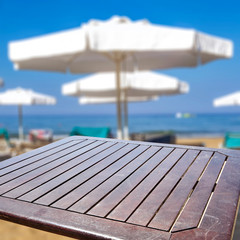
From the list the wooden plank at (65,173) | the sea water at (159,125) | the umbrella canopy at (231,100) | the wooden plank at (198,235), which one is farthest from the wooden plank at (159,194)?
the sea water at (159,125)

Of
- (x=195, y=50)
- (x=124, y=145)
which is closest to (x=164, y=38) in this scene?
(x=195, y=50)

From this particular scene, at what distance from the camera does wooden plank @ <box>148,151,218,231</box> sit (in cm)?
84

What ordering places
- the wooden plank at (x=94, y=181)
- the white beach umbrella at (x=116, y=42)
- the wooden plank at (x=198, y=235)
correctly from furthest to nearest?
the white beach umbrella at (x=116, y=42) < the wooden plank at (x=94, y=181) < the wooden plank at (x=198, y=235)

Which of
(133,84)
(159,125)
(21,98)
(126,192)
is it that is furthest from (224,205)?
(159,125)

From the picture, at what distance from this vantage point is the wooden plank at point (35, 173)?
43.9 inches

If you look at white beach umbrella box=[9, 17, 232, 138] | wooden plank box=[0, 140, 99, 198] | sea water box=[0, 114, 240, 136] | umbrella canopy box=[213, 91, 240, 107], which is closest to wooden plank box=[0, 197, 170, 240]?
wooden plank box=[0, 140, 99, 198]

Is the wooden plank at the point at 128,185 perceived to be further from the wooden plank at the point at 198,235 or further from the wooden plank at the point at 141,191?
the wooden plank at the point at 198,235

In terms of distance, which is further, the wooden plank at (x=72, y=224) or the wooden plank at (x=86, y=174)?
the wooden plank at (x=86, y=174)

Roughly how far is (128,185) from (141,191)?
3.0 inches

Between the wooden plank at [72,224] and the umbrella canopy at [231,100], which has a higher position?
the umbrella canopy at [231,100]

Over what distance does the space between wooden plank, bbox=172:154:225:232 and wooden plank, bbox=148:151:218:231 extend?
2 cm

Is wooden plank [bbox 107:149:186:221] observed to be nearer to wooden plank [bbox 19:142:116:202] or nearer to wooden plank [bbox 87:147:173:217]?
wooden plank [bbox 87:147:173:217]

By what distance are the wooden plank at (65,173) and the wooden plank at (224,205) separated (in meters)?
0.60

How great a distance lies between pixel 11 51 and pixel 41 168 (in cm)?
267
